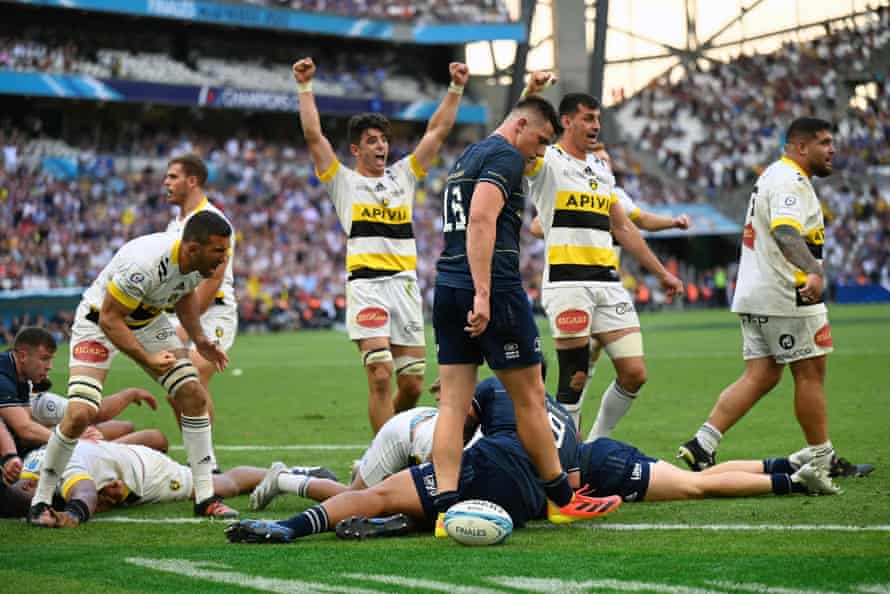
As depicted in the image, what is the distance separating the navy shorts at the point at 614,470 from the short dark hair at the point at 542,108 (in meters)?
1.92

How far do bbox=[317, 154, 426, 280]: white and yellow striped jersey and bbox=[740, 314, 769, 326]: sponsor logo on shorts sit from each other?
2.68 metres

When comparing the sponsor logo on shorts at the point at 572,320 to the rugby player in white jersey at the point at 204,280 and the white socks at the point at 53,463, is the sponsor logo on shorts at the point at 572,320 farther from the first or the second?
the white socks at the point at 53,463

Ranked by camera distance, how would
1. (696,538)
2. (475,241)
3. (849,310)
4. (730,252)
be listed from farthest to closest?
(730,252) → (849,310) → (475,241) → (696,538)

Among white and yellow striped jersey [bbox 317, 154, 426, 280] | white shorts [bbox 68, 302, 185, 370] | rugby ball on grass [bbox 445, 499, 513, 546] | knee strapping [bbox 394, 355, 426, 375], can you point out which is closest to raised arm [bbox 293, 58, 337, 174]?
white and yellow striped jersey [bbox 317, 154, 426, 280]

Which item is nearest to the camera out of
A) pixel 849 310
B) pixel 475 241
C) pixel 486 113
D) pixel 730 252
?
pixel 475 241

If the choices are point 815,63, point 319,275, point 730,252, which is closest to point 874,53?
point 815,63

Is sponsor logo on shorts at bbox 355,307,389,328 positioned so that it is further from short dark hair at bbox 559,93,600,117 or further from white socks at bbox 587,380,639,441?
short dark hair at bbox 559,93,600,117

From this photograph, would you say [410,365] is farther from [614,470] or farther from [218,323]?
[614,470]

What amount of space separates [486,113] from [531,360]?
51.3 meters

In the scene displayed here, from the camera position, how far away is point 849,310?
38.7 meters

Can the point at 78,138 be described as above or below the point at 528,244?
above

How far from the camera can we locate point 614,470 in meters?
7.50

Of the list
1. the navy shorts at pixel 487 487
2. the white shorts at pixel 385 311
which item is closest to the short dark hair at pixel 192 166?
the white shorts at pixel 385 311

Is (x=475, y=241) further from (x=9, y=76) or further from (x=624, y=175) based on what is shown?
(x=624, y=175)
